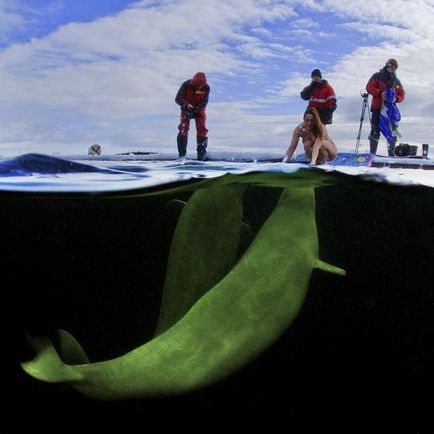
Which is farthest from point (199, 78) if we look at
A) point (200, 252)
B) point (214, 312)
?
point (214, 312)

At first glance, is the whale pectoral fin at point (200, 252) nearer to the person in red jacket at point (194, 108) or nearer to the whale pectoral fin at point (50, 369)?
the whale pectoral fin at point (50, 369)

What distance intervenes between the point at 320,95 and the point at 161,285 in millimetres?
7764

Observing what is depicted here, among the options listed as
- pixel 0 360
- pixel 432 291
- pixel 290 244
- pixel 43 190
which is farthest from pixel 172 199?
pixel 432 291

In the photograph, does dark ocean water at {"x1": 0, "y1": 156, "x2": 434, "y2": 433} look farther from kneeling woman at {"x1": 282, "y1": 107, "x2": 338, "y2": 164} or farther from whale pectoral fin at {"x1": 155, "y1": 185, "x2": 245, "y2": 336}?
kneeling woman at {"x1": 282, "y1": 107, "x2": 338, "y2": 164}

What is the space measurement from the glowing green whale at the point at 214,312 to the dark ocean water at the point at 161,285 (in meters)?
0.76

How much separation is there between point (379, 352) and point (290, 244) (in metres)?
2.52

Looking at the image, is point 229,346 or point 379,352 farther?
point 379,352

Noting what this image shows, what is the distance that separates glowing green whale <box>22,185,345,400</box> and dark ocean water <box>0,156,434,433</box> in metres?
0.76

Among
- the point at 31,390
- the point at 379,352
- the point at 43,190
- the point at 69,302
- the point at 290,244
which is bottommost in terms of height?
the point at 31,390

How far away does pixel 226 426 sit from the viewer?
5.86 metres

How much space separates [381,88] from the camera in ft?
49.3

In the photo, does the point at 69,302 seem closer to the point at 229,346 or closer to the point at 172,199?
the point at 172,199

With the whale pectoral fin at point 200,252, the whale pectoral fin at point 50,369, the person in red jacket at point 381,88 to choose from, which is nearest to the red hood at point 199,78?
the person in red jacket at point 381,88

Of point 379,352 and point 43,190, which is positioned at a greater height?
point 43,190
